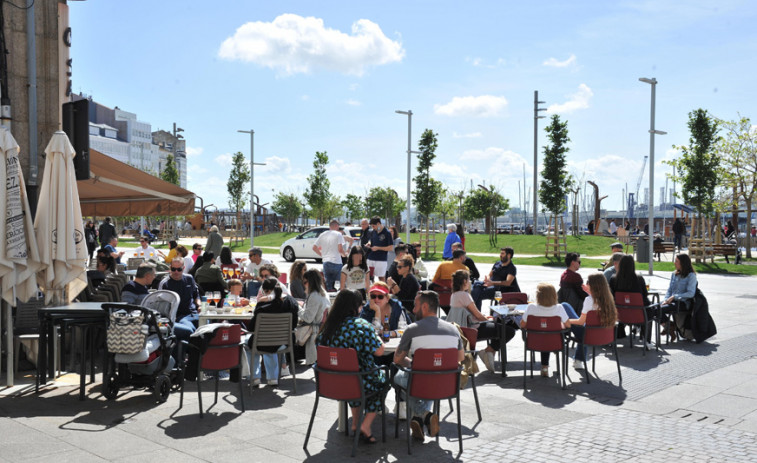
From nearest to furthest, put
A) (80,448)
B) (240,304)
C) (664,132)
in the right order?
(80,448)
(240,304)
(664,132)

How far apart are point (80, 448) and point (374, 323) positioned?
3208 millimetres

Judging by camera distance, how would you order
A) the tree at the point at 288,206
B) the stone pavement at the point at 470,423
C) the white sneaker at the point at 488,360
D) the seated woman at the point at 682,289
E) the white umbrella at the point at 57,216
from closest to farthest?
1. the stone pavement at the point at 470,423
2. the white umbrella at the point at 57,216
3. the white sneaker at the point at 488,360
4. the seated woman at the point at 682,289
5. the tree at the point at 288,206

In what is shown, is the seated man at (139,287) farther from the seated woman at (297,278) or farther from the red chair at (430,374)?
the red chair at (430,374)

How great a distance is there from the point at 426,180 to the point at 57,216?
3124 centimetres

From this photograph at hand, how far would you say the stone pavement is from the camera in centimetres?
574

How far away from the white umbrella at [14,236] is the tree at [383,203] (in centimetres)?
7022

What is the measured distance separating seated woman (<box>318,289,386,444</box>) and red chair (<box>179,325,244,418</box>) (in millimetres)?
1531

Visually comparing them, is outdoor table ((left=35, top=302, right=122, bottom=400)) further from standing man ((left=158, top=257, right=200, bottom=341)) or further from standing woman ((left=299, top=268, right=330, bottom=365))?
standing woman ((left=299, top=268, right=330, bottom=365))

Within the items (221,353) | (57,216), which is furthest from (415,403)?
(57,216)

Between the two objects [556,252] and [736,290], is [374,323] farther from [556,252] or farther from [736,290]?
[556,252]

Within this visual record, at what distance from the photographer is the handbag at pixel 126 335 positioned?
7.13m

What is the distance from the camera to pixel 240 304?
31.0ft

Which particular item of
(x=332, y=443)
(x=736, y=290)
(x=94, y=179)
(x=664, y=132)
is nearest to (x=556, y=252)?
(x=664, y=132)

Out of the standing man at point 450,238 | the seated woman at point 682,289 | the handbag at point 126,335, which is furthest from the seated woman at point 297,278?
the standing man at point 450,238
